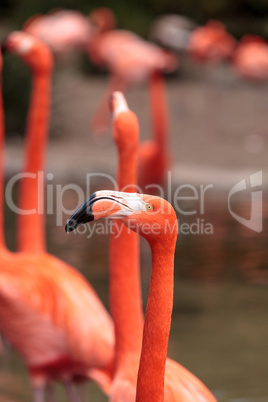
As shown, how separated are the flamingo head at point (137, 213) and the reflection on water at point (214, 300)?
8.07 ft

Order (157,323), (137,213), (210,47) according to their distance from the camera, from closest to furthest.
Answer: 1. (137,213)
2. (157,323)
3. (210,47)

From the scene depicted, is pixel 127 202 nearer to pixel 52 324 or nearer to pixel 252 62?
pixel 52 324

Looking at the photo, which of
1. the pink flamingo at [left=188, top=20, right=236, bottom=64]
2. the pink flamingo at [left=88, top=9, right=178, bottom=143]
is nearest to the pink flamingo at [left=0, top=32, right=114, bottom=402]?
the pink flamingo at [left=88, top=9, right=178, bottom=143]

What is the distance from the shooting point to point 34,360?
376 cm

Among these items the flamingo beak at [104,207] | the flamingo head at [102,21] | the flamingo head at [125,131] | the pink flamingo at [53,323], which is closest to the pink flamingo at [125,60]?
the flamingo head at [102,21]

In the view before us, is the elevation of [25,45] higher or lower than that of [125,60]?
lower

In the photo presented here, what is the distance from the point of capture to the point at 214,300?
6.04 meters

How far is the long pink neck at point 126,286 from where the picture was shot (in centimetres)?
301

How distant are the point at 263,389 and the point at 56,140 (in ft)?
26.2

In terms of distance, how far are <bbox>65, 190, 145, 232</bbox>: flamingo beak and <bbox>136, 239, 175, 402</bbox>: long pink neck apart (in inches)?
5.4

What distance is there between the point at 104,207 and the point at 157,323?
40 centimetres

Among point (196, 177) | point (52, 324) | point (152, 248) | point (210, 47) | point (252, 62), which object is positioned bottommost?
point (52, 324)

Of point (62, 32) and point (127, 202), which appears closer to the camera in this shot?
point (127, 202)

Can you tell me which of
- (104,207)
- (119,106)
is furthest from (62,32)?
(104,207)
